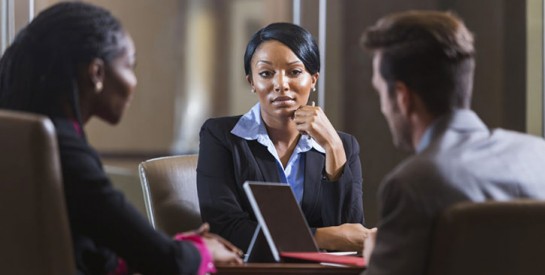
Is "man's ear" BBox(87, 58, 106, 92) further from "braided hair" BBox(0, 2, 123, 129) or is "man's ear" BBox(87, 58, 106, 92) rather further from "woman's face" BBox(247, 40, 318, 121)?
"woman's face" BBox(247, 40, 318, 121)

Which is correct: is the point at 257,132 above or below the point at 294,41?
below

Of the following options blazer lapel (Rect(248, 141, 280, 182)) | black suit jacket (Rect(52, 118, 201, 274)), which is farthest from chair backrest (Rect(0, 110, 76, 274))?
blazer lapel (Rect(248, 141, 280, 182))

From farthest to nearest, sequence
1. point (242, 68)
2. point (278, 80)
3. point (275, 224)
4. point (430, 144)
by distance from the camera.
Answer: point (242, 68) → point (278, 80) → point (275, 224) → point (430, 144)

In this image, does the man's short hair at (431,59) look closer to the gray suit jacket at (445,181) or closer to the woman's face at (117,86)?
the gray suit jacket at (445,181)

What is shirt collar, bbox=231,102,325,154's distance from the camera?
2.97 meters

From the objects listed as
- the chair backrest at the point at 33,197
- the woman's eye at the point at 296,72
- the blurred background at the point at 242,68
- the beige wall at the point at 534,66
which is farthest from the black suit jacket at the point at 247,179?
the beige wall at the point at 534,66

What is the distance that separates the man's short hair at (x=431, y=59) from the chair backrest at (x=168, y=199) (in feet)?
4.24

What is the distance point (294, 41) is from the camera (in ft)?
9.96

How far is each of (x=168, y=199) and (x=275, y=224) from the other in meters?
0.91

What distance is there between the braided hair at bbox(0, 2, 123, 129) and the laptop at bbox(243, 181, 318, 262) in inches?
17.9

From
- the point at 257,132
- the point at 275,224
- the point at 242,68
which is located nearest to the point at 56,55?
the point at 275,224

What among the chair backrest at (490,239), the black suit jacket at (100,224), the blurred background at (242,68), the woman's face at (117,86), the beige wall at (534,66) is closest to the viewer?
the chair backrest at (490,239)

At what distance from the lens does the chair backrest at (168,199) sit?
10.0 ft

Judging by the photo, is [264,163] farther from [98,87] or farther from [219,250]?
[98,87]
